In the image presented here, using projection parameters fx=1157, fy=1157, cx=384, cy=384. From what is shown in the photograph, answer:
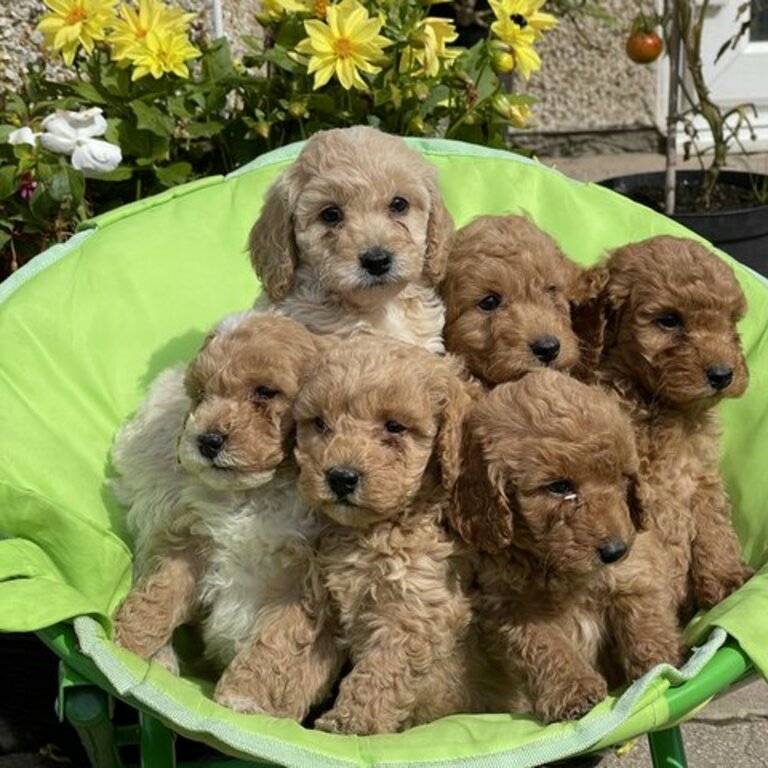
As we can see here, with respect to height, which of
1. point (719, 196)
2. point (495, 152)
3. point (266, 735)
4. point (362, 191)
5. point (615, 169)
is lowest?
point (615, 169)

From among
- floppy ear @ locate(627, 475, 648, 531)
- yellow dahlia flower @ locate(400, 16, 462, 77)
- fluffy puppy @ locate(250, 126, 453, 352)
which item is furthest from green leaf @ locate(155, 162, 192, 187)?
floppy ear @ locate(627, 475, 648, 531)

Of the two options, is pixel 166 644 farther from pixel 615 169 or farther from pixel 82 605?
pixel 615 169

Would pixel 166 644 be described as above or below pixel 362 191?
below

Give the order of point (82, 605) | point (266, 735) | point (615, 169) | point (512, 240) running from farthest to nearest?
point (615, 169) → point (512, 240) → point (82, 605) → point (266, 735)

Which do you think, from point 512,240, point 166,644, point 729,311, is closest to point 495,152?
point 512,240

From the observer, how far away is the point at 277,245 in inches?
94.3

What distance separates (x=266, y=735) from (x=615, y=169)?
4777 mm

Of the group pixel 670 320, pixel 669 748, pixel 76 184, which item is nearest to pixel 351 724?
pixel 669 748

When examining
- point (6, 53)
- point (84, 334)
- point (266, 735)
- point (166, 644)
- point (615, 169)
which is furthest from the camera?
point (615, 169)

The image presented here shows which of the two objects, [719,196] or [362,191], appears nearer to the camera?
[362,191]

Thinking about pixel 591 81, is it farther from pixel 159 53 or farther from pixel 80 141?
pixel 80 141

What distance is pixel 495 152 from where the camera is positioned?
10.5 ft

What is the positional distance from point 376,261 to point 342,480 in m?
0.57

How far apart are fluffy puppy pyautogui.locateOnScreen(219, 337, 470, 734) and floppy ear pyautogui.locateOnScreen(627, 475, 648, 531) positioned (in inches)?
11.9
